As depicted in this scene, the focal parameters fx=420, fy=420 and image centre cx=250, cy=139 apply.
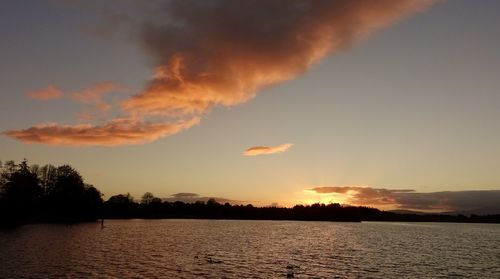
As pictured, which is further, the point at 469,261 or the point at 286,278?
the point at 469,261

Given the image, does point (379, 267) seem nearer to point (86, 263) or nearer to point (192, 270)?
point (192, 270)

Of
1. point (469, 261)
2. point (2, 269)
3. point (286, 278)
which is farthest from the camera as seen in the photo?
point (469, 261)

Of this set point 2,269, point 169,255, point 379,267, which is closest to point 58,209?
point 169,255

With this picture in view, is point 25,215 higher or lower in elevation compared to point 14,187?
lower

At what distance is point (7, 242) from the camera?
8919cm

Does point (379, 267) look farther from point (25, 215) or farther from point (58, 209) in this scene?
point (58, 209)

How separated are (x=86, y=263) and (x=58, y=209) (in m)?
144

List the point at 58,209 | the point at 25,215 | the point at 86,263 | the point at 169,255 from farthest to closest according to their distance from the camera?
the point at 58,209
the point at 25,215
the point at 169,255
the point at 86,263

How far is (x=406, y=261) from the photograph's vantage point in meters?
88.8

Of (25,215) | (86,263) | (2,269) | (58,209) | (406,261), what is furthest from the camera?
(58,209)

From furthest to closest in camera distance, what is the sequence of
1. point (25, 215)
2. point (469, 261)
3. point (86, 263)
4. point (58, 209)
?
1. point (58, 209)
2. point (25, 215)
3. point (469, 261)
4. point (86, 263)

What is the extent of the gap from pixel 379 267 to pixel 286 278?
24.7 meters

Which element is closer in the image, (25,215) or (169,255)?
(169,255)

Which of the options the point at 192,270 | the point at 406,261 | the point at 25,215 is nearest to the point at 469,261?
the point at 406,261
